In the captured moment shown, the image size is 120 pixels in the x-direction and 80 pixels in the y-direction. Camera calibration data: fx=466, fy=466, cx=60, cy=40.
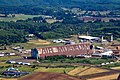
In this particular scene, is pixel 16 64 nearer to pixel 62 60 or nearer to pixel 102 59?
pixel 62 60

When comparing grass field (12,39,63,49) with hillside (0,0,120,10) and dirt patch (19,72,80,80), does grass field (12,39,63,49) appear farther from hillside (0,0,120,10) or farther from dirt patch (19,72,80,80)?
hillside (0,0,120,10)

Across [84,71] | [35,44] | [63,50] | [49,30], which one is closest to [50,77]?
[84,71]

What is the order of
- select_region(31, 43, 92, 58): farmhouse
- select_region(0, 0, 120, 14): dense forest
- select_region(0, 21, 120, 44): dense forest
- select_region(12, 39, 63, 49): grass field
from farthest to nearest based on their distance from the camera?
select_region(0, 0, 120, 14): dense forest
select_region(0, 21, 120, 44): dense forest
select_region(12, 39, 63, 49): grass field
select_region(31, 43, 92, 58): farmhouse

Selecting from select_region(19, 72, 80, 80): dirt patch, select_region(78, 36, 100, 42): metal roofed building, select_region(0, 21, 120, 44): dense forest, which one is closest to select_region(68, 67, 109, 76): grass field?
select_region(19, 72, 80, 80): dirt patch

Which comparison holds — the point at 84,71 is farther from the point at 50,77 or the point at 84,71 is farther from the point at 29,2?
the point at 29,2

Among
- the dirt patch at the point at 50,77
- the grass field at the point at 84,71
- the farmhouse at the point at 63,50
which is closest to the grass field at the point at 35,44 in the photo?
the farmhouse at the point at 63,50

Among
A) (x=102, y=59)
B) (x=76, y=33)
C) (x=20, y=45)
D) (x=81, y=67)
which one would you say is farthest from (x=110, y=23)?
(x=81, y=67)

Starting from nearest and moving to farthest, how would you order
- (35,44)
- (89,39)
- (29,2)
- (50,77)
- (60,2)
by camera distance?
(50,77)
(35,44)
(89,39)
(29,2)
(60,2)

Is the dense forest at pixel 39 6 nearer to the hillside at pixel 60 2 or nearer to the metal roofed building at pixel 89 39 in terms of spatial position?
the hillside at pixel 60 2

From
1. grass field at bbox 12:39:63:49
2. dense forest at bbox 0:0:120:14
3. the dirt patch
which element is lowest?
the dirt patch
